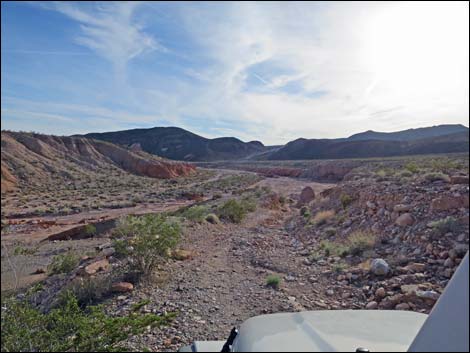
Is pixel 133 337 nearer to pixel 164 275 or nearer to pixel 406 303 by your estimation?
pixel 164 275

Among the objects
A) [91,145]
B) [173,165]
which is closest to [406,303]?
[173,165]

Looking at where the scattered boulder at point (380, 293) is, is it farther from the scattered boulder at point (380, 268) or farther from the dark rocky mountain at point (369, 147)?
the dark rocky mountain at point (369, 147)

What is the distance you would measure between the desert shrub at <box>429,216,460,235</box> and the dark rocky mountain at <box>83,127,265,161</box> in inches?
3940

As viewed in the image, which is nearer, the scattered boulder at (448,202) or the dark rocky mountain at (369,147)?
the scattered boulder at (448,202)

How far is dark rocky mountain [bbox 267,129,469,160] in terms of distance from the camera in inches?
2356

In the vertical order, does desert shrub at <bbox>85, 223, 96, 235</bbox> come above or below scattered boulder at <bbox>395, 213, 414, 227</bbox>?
below

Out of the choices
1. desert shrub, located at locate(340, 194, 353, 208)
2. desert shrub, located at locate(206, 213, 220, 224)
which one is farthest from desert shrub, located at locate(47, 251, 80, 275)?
desert shrub, located at locate(340, 194, 353, 208)

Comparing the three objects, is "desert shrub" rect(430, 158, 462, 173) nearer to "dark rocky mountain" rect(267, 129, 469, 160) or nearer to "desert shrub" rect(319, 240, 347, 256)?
"desert shrub" rect(319, 240, 347, 256)

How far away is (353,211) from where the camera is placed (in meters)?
12.3

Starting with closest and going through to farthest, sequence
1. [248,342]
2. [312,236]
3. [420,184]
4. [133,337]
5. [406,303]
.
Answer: [248,342] → [133,337] → [406,303] → [312,236] → [420,184]

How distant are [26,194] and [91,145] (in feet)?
95.6

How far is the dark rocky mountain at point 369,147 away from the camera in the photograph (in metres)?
59.8

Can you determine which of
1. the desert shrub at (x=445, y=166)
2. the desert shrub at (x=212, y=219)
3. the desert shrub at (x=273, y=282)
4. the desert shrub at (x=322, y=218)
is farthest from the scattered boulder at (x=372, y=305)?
the desert shrub at (x=445, y=166)

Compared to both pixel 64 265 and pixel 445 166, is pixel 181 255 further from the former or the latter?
pixel 445 166
